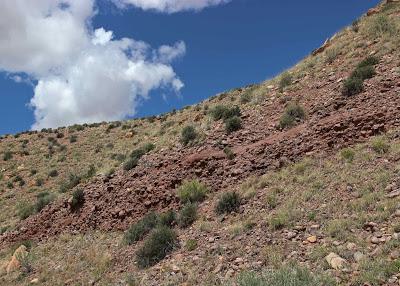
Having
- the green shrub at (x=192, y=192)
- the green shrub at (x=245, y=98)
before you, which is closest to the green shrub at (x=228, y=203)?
the green shrub at (x=192, y=192)

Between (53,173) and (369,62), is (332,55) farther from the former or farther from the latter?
(53,173)

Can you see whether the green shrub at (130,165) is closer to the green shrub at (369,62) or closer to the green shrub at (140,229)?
the green shrub at (140,229)

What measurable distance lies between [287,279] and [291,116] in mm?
9647

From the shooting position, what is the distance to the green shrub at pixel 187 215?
564 inches

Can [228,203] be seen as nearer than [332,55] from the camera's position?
Yes

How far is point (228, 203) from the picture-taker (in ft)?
45.6

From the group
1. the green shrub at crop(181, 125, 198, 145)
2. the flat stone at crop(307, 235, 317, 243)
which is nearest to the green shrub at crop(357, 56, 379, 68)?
the green shrub at crop(181, 125, 198, 145)

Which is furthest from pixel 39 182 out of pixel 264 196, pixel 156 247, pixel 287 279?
pixel 287 279

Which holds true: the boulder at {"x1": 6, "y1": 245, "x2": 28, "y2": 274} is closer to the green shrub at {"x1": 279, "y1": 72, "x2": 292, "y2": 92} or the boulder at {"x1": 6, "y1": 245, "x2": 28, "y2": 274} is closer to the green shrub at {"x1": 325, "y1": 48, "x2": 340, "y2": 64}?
the green shrub at {"x1": 279, "y1": 72, "x2": 292, "y2": 92}

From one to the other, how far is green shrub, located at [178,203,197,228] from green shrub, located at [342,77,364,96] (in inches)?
265

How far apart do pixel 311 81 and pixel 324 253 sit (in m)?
11.4

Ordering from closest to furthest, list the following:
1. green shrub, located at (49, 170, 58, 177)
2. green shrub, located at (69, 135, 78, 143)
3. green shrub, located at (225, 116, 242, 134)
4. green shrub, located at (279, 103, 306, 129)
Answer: green shrub, located at (279, 103, 306, 129), green shrub, located at (225, 116, 242, 134), green shrub, located at (49, 170, 58, 177), green shrub, located at (69, 135, 78, 143)

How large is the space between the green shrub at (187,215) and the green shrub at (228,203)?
796 millimetres

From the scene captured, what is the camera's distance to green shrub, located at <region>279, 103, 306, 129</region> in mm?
16672
